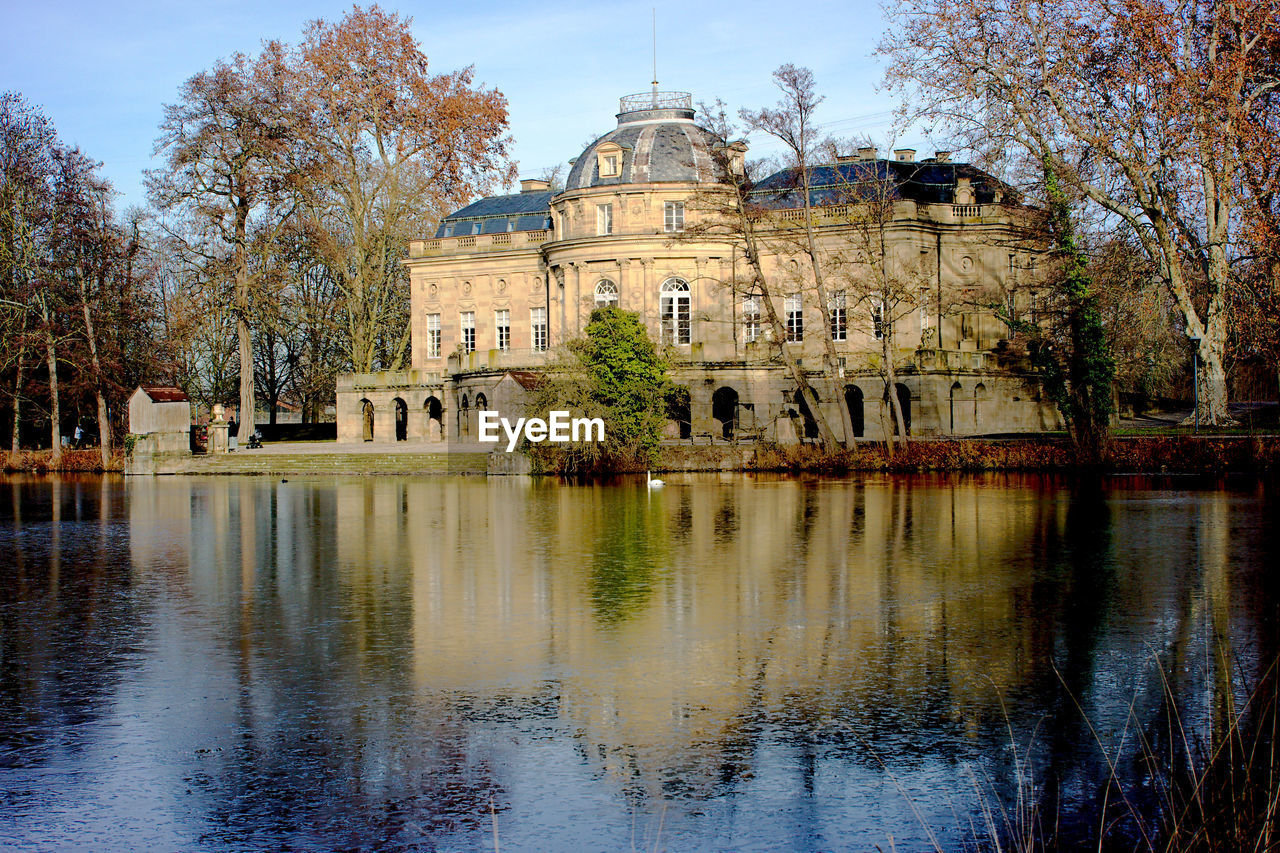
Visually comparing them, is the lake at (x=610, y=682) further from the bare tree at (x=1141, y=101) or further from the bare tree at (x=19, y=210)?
the bare tree at (x=19, y=210)

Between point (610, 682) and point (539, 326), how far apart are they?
182 feet

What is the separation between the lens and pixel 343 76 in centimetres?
5641

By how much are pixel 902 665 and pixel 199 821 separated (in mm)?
5543

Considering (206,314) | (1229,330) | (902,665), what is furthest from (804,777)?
(206,314)

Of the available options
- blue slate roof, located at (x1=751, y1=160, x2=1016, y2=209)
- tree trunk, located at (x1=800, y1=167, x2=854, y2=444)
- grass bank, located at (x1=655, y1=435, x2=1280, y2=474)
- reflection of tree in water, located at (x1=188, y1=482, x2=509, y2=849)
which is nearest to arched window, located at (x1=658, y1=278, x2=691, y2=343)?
blue slate roof, located at (x1=751, y1=160, x2=1016, y2=209)

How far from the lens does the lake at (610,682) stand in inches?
267

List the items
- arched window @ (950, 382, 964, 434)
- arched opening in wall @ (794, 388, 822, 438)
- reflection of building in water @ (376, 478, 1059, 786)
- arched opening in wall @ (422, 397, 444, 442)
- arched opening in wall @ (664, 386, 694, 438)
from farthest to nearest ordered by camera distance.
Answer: arched opening in wall @ (422, 397, 444, 442) → arched opening in wall @ (664, 386, 694, 438) → arched opening in wall @ (794, 388, 822, 438) → arched window @ (950, 382, 964, 434) → reflection of building in water @ (376, 478, 1059, 786)

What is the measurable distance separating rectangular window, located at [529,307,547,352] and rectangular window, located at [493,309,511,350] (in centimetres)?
145

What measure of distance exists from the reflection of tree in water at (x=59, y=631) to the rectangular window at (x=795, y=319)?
39.6 metres

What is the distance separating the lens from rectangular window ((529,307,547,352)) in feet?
210

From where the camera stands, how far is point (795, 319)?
59156mm

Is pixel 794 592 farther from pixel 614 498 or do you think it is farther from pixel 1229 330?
pixel 1229 330

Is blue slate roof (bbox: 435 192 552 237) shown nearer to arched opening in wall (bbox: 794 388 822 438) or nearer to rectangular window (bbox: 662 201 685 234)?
rectangular window (bbox: 662 201 685 234)

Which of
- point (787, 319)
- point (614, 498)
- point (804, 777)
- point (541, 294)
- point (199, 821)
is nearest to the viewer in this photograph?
point (199, 821)
